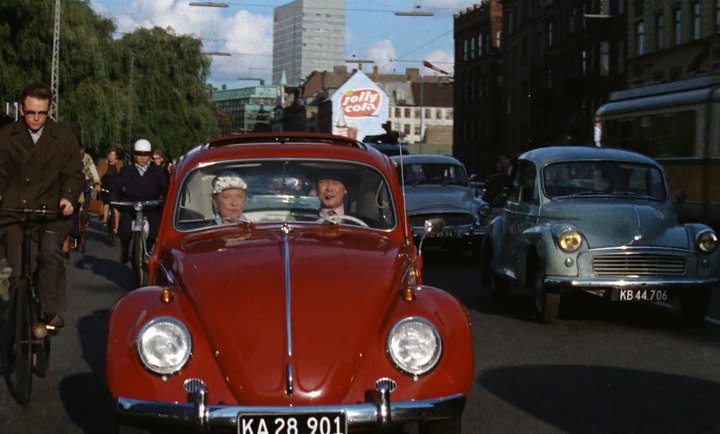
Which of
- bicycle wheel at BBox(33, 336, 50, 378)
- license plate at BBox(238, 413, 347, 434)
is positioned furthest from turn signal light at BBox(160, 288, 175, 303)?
bicycle wheel at BBox(33, 336, 50, 378)

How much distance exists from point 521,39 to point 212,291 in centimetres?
8745

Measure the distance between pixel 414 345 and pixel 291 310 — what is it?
62 cm

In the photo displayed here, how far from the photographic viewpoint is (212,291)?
612cm

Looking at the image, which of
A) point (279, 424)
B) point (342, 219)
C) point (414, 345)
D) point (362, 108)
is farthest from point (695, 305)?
point (362, 108)

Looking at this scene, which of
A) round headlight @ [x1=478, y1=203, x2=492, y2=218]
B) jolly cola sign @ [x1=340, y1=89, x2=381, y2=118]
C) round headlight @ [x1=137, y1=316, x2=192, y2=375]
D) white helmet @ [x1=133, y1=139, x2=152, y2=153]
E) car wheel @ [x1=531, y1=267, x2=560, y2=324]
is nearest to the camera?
round headlight @ [x1=137, y1=316, x2=192, y2=375]

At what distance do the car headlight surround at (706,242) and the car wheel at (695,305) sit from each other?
398 mm

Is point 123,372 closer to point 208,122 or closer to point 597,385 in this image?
point 597,385

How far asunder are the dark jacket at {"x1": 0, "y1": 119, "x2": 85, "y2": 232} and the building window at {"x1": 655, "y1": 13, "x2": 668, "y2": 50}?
53508 millimetres

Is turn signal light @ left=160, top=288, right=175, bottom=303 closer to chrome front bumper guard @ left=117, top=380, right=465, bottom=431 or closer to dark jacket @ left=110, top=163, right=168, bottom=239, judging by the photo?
chrome front bumper guard @ left=117, top=380, right=465, bottom=431

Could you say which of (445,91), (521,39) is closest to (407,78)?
(445,91)

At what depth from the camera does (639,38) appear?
6234 centimetres

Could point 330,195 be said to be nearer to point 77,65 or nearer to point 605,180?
point 605,180

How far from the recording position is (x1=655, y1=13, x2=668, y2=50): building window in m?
58.7

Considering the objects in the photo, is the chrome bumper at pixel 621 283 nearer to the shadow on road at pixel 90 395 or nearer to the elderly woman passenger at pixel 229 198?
the shadow on road at pixel 90 395
